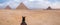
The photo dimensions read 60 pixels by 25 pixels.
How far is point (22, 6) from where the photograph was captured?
176 centimetres

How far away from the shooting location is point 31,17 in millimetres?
1786

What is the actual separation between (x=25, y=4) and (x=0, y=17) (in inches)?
16.6

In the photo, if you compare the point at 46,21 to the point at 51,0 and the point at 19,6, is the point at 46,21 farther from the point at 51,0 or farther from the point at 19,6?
the point at 19,6

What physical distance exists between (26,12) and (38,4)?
0.21 m

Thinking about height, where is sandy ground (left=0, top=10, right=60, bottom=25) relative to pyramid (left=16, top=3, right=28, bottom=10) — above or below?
below

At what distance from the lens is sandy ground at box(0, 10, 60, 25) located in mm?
1756

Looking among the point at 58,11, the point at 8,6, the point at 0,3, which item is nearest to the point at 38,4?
the point at 58,11

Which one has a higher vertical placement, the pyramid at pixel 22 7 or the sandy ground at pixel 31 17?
the pyramid at pixel 22 7

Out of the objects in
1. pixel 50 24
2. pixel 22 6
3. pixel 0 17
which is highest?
pixel 22 6

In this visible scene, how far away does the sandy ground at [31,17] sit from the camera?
1756mm

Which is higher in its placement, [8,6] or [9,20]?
[8,6]

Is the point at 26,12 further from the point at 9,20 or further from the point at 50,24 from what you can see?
the point at 50,24

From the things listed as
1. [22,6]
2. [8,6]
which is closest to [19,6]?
[22,6]

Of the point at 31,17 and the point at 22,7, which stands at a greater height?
the point at 22,7
